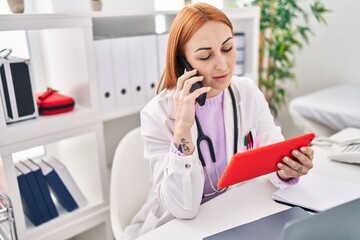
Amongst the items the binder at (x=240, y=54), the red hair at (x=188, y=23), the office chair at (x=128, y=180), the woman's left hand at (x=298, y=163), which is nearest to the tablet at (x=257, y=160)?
the woman's left hand at (x=298, y=163)

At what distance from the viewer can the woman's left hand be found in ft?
2.99

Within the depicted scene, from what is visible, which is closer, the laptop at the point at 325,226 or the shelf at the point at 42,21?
the laptop at the point at 325,226

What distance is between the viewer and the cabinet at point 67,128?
1186mm

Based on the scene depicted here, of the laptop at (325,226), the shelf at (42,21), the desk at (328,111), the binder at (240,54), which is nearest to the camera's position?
the laptop at (325,226)

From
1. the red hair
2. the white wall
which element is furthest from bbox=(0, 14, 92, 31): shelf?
the white wall

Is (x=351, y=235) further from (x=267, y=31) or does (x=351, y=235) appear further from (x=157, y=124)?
(x=267, y=31)

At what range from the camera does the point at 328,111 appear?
5.75 ft

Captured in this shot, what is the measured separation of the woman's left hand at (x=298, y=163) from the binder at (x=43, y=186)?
2.99 ft

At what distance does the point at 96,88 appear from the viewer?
138 cm

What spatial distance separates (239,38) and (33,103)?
3.84 ft

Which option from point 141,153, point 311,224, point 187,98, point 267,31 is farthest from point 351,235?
point 267,31

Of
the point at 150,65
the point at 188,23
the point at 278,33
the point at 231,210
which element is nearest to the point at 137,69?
the point at 150,65

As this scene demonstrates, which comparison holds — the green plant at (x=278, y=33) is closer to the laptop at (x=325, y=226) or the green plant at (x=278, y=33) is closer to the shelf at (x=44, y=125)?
the shelf at (x=44, y=125)

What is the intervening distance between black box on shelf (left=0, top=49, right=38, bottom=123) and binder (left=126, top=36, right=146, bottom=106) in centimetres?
43
